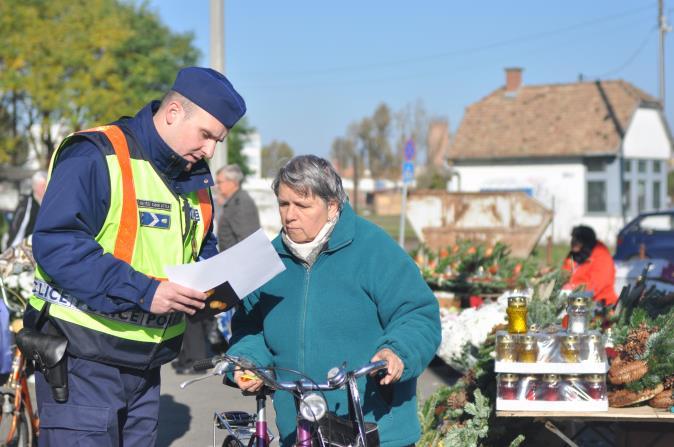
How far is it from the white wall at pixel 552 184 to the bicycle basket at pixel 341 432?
36730mm

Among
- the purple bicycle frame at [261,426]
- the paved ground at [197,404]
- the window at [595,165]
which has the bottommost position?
the paved ground at [197,404]

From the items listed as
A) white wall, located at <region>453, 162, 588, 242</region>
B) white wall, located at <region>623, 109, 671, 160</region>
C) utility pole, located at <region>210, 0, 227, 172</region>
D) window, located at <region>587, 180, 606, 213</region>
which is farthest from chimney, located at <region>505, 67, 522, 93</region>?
utility pole, located at <region>210, 0, 227, 172</region>

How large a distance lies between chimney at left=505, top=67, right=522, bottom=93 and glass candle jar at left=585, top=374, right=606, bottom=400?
41.2 metres

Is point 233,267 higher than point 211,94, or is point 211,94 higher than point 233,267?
point 211,94

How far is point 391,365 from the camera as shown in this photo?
3.19 meters

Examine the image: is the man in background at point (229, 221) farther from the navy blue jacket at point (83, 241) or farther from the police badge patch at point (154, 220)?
the navy blue jacket at point (83, 241)

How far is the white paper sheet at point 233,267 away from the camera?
3.21 m

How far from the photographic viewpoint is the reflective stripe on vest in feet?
11.1

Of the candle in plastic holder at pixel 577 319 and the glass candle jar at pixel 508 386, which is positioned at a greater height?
the candle in plastic holder at pixel 577 319

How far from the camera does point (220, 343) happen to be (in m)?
10.8

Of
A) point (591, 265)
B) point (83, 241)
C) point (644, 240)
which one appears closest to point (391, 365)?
point (83, 241)

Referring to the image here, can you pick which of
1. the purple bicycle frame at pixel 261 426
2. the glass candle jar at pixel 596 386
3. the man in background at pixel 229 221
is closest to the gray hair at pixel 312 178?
the purple bicycle frame at pixel 261 426

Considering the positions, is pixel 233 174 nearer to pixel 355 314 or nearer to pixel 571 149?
pixel 355 314

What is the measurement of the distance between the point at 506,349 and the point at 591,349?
39 cm
